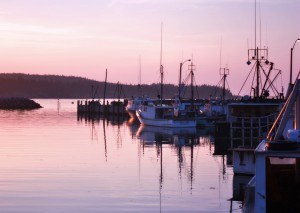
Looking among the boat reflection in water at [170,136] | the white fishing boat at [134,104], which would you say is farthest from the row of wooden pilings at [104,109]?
the boat reflection in water at [170,136]

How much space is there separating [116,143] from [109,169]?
21012 mm

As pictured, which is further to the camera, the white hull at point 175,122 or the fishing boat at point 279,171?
the white hull at point 175,122

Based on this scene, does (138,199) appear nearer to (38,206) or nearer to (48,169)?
(38,206)

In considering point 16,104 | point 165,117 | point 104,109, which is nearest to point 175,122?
point 165,117

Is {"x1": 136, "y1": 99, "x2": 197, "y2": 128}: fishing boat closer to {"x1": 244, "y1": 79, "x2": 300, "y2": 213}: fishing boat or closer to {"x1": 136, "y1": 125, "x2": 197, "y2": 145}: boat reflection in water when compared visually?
{"x1": 136, "y1": 125, "x2": 197, "y2": 145}: boat reflection in water

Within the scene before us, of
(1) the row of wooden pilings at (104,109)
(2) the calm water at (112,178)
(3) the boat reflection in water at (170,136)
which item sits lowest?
(2) the calm water at (112,178)

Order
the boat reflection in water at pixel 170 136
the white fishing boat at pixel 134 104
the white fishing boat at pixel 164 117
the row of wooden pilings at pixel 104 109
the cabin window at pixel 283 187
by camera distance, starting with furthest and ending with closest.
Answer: the row of wooden pilings at pixel 104 109 < the white fishing boat at pixel 134 104 < the white fishing boat at pixel 164 117 < the boat reflection in water at pixel 170 136 < the cabin window at pixel 283 187

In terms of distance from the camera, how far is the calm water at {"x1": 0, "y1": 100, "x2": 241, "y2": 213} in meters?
24.5

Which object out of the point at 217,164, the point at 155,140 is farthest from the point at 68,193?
the point at 155,140

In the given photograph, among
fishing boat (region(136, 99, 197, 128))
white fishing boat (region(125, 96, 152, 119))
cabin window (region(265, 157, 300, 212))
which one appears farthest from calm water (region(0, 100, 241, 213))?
white fishing boat (region(125, 96, 152, 119))

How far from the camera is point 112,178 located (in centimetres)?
3195

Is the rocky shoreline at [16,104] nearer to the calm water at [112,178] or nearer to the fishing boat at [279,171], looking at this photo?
the calm water at [112,178]

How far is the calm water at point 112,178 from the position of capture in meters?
24.5

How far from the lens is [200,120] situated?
87.8 m
